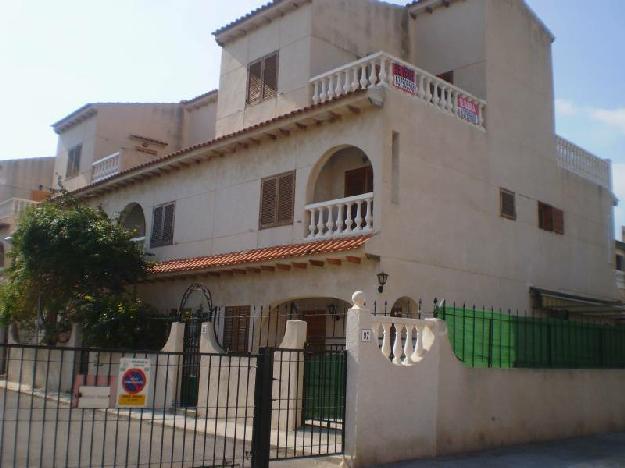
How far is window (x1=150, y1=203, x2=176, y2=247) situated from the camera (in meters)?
20.0

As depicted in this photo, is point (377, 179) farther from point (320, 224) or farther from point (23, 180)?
point (23, 180)

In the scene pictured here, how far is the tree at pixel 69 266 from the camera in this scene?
17641 mm

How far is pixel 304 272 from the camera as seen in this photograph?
1505 cm

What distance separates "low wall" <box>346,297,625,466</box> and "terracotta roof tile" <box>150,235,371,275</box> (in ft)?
11.7

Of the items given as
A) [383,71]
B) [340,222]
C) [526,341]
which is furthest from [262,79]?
[526,341]

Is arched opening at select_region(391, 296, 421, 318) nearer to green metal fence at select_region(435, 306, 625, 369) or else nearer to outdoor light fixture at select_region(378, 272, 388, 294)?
outdoor light fixture at select_region(378, 272, 388, 294)

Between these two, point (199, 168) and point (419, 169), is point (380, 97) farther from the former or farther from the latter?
point (199, 168)

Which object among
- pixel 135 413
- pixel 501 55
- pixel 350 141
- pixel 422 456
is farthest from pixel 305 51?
pixel 422 456

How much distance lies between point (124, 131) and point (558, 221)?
55.4 ft

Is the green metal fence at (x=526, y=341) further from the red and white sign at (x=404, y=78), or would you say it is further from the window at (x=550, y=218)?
the red and white sign at (x=404, y=78)

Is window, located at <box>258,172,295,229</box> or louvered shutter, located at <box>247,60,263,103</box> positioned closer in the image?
window, located at <box>258,172,295,229</box>

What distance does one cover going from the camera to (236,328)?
16656 mm

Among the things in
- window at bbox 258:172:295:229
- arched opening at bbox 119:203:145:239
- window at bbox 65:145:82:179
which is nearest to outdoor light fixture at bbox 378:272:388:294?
window at bbox 258:172:295:229

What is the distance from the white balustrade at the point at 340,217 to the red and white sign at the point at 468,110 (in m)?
3.45
